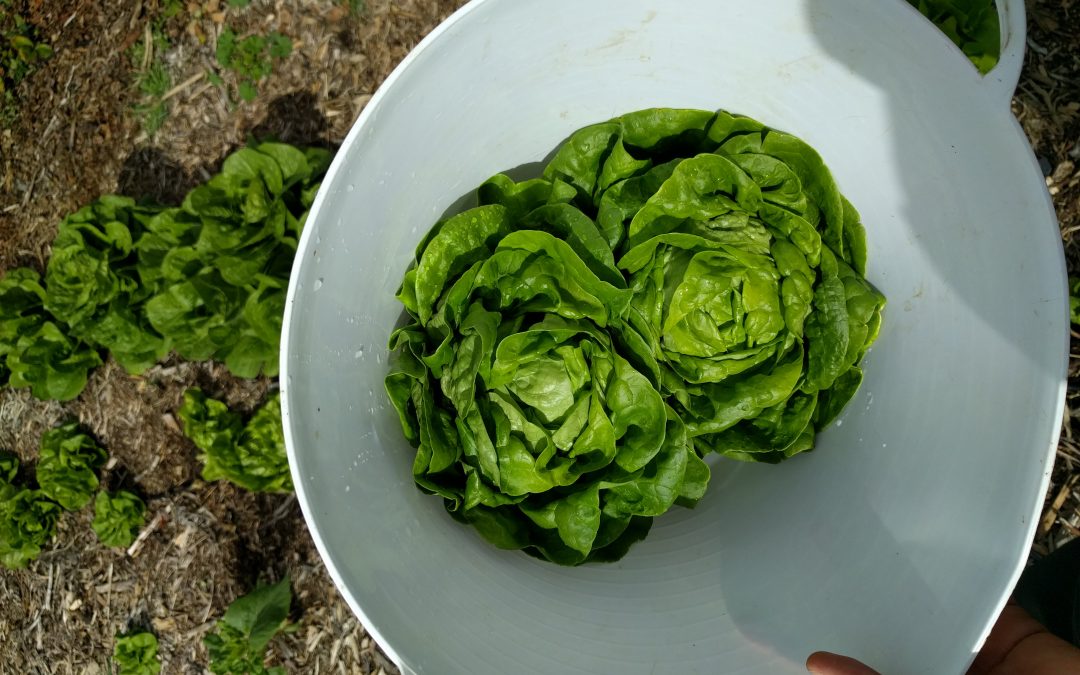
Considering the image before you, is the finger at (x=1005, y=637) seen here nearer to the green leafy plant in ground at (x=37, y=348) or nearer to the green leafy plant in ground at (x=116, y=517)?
the green leafy plant in ground at (x=116, y=517)

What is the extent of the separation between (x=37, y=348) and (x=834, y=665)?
10.3ft

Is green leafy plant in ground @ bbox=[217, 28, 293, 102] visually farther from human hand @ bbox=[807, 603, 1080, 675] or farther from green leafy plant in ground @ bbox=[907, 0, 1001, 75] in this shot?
human hand @ bbox=[807, 603, 1080, 675]

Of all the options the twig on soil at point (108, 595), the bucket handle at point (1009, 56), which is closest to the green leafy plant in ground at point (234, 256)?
the twig on soil at point (108, 595)

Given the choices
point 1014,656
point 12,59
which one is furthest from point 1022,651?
point 12,59

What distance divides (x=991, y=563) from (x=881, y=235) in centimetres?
94

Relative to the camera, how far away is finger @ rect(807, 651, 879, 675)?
66.3 inches

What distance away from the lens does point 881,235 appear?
2158mm

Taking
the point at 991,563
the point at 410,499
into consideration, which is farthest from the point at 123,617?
the point at 991,563

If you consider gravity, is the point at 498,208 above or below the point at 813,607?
above

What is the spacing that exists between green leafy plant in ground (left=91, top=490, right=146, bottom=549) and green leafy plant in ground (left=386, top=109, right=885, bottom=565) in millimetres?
1724

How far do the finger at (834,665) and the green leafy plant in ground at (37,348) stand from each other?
2.98 meters

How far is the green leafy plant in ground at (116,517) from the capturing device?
3.05 metres

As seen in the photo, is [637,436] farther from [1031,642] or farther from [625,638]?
[1031,642]

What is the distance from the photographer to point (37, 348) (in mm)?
3031
